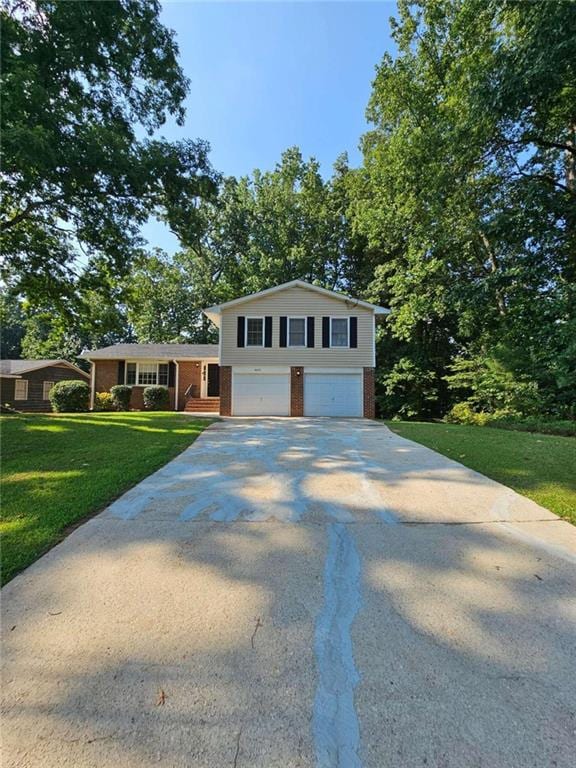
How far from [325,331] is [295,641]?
15262 millimetres

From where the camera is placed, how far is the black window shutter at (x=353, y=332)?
1680cm

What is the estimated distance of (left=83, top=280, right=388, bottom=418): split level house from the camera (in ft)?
54.0

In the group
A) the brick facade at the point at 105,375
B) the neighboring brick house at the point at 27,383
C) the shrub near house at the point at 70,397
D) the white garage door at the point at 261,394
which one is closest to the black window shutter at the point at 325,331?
the white garage door at the point at 261,394

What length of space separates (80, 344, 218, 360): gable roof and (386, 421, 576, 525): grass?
13967 mm

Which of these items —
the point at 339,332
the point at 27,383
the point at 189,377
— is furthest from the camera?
the point at 27,383

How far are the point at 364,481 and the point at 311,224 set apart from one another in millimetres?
24306

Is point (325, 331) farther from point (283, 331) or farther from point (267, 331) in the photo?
point (267, 331)

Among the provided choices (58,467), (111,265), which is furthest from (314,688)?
(111,265)

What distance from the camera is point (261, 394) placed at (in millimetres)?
16531

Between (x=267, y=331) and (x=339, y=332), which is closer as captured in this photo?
(x=267, y=331)

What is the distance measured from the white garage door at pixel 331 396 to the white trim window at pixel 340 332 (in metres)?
1.38

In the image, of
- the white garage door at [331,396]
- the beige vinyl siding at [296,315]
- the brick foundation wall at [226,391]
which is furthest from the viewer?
the beige vinyl siding at [296,315]

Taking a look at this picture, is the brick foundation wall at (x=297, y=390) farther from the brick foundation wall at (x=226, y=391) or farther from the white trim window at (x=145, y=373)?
the white trim window at (x=145, y=373)

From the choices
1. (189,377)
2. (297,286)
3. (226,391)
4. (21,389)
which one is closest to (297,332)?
(297,286)
